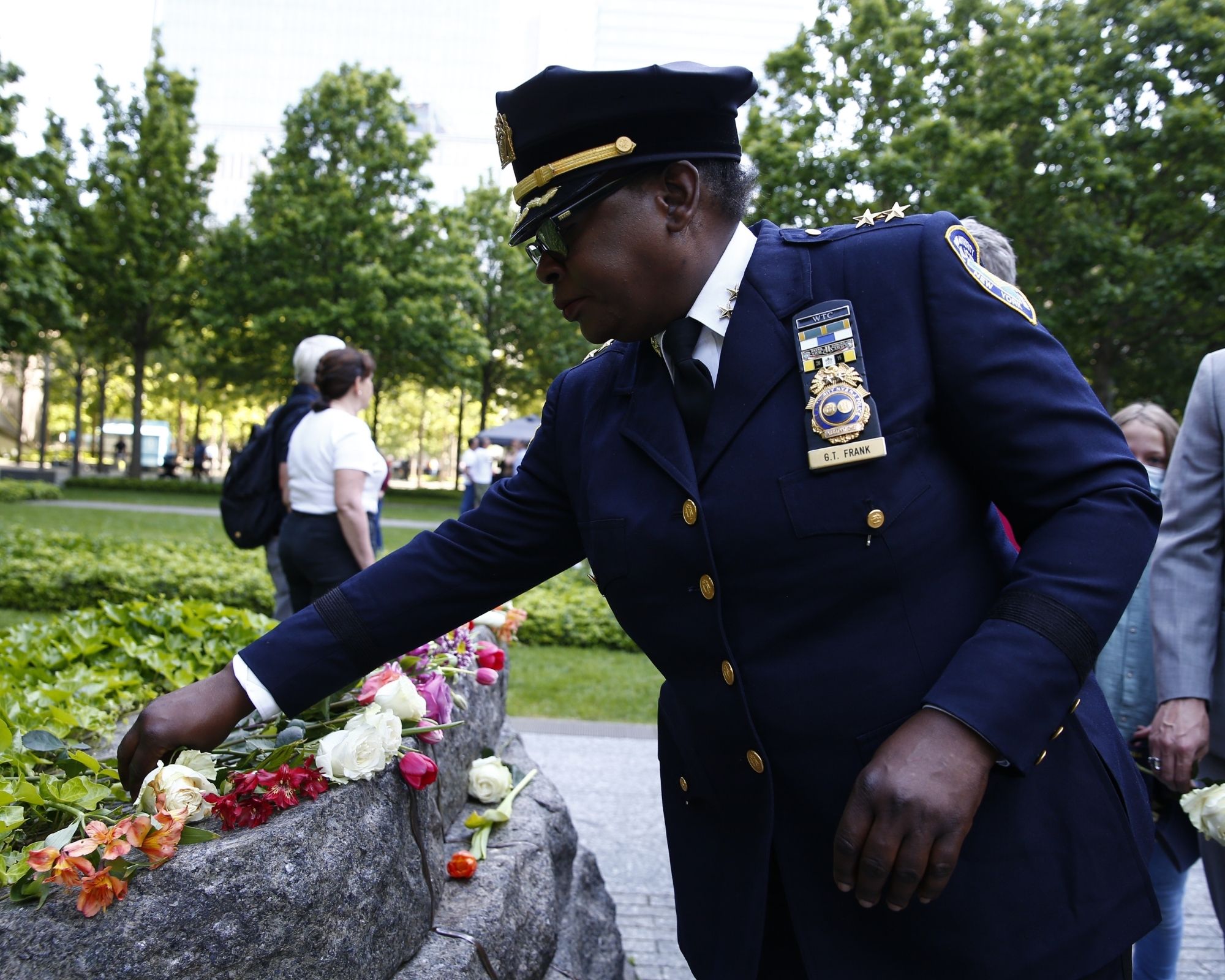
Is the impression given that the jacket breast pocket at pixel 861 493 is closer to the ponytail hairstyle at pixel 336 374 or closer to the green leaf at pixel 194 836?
the green leaf at pixel 194 836

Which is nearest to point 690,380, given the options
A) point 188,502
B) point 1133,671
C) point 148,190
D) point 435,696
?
point 435,696

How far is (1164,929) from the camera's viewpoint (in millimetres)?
3109

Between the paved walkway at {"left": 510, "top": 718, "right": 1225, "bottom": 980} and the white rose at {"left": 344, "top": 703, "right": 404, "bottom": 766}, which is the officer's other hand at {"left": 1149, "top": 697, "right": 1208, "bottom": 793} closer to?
the paved walkway at {"left": 510, "top": 718, "right": 1225, "bottom": 980}

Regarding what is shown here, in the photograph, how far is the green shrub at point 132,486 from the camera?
93.6ft

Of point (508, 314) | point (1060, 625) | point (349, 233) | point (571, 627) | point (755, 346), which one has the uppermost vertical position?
point (349, 233)

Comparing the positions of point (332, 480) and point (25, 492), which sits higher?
point (332, 480)

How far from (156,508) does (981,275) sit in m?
23.1

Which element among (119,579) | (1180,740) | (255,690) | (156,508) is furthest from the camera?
(156,508)

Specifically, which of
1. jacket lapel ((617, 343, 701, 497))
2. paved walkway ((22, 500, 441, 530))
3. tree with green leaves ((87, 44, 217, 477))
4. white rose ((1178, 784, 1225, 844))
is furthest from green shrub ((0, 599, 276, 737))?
tree with green leaves ((87, 44, 217, 477))

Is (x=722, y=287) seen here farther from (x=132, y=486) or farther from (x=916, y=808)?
(x=132, y=486)

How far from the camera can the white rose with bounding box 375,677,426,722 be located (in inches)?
91.6

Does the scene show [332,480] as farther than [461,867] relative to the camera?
Yes

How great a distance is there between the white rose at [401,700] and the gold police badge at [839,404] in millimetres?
1251

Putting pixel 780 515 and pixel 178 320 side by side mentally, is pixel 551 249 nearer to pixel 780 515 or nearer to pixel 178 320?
pixel 780 515
